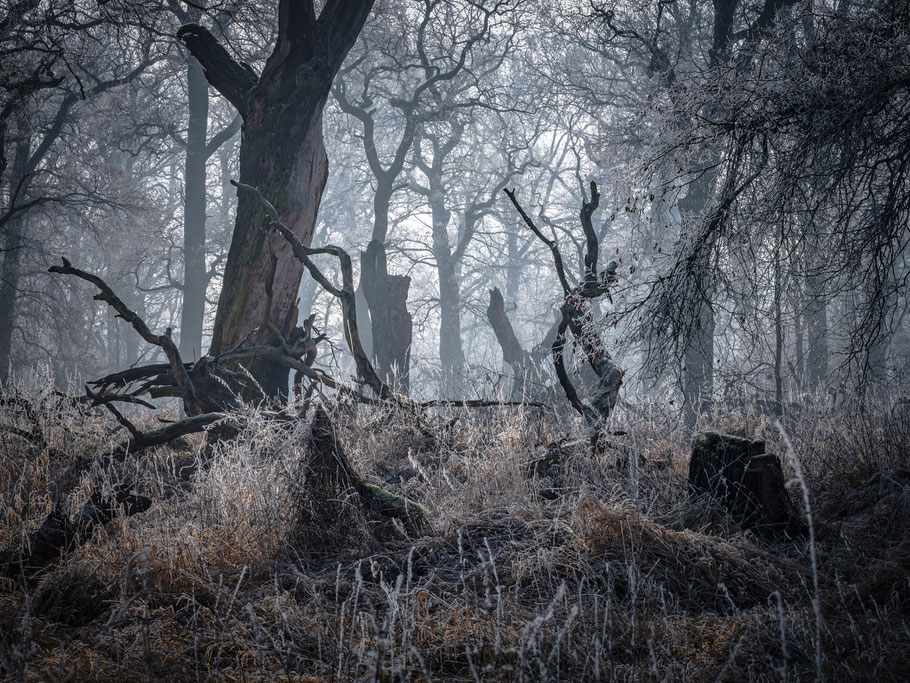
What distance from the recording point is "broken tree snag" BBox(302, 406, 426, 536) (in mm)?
4395

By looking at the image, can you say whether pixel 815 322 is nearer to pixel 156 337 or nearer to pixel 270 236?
pixel 270 236

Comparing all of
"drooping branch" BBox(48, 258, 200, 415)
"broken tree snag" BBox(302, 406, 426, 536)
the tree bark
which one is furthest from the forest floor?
the tree bark

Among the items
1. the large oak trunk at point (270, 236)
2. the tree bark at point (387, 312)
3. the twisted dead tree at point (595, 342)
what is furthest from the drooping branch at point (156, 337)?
the tree bark at point (387, 312)

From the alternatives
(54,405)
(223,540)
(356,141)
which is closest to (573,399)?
(223,540)

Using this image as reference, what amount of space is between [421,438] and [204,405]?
8.25 feet

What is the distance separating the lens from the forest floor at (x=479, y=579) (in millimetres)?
2646

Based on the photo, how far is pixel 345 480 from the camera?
4.45m

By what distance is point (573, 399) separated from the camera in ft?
22.2

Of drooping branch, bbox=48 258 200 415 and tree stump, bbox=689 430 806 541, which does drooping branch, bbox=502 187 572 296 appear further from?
drooping branch, bbox=48 258 200 415

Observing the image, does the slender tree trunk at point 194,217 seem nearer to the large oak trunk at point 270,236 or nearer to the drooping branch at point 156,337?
the large oak trunk at point 270,236

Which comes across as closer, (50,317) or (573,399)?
(573,399)

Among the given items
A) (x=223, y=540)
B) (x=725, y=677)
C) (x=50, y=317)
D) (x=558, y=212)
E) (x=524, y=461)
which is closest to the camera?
(x=725, y=677)

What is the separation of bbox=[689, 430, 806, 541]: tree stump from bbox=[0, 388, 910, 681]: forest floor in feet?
0.53

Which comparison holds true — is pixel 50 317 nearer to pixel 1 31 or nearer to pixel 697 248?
pixel 1 31
